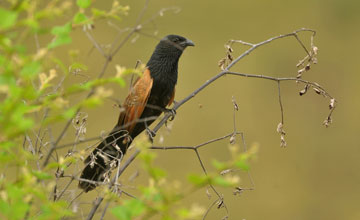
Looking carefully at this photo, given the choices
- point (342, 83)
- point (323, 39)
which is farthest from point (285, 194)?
point (323, 39)

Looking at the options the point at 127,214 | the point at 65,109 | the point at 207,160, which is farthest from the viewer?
the point at 207,160

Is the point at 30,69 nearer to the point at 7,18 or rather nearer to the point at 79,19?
the point at 7,18

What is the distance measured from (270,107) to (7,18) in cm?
489

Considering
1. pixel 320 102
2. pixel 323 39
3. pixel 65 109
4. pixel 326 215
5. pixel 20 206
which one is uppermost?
pixel 65 109

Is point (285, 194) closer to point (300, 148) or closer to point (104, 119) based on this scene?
point (300, 148)

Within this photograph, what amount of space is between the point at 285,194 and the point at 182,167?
103 centimetres

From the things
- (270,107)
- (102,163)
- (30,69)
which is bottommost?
(270,107)

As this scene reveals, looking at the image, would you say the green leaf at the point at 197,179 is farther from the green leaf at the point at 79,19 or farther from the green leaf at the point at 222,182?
the green leaf at the point at 79,19

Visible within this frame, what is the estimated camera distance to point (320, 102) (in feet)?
18.4

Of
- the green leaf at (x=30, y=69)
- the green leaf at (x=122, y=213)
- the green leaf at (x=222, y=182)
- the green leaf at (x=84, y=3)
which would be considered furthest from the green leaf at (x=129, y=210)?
the green leaf at (x=84, y=3)

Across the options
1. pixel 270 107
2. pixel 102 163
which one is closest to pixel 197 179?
pixel 102 163

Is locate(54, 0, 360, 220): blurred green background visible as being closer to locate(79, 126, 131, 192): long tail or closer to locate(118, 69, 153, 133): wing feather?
locate(118, 69, 153, 133): wing feather

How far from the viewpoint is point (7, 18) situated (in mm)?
911

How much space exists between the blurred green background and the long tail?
8.91ft
